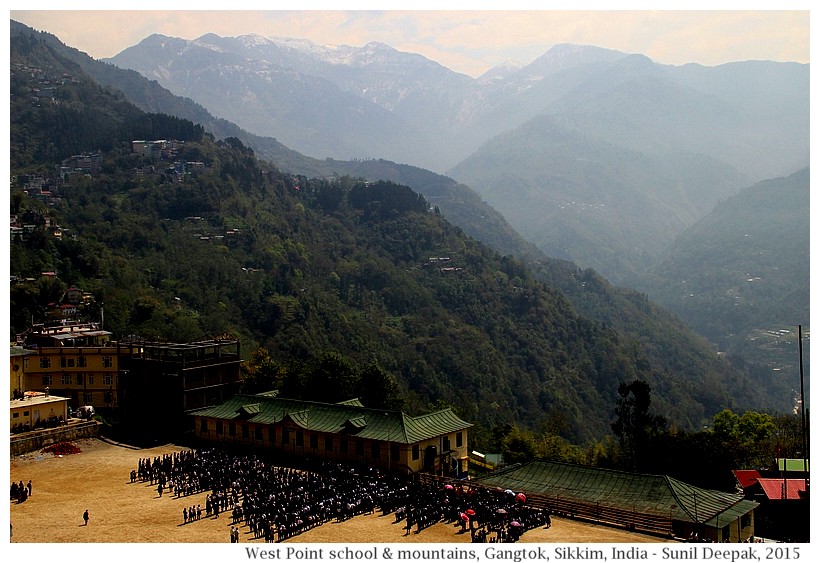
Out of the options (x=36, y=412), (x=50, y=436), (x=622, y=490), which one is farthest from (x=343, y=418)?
(x=36, y=412)

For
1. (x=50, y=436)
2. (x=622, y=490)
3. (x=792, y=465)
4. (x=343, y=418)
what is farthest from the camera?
(x=50, y=436)

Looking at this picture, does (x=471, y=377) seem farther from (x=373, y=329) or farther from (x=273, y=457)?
(x=273, y=457)

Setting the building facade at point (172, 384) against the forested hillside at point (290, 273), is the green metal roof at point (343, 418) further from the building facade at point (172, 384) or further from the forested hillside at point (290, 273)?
the forested hillside at point (290, 273)

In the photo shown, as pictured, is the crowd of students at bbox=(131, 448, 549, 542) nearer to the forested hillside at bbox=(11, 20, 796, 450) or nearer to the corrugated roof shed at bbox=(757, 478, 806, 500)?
the corrugated roof shed at bbox=(757, 478, 806, 500)

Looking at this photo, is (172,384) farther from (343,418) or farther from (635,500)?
(635,500)

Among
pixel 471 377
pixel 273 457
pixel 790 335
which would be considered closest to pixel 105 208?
pixel 471 377

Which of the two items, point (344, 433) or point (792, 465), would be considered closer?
point (344, 433)
